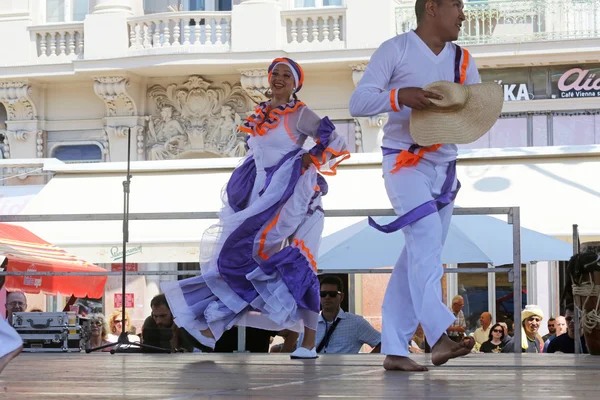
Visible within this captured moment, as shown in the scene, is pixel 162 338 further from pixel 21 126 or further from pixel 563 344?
pixel 21 126

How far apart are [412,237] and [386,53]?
79cm

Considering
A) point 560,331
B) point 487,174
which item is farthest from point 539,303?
point 560,331

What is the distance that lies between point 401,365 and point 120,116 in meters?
18.5

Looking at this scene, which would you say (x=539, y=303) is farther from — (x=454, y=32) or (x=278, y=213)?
(x=454, y=32)

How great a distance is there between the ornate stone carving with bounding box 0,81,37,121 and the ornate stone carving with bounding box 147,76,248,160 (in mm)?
2209

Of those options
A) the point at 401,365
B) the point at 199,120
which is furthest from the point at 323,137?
the point at 199,120

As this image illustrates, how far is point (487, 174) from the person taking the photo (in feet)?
48.8

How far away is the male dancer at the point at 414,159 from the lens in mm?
5387

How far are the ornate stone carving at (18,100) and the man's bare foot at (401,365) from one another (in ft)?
62.0

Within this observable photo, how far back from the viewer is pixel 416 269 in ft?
17.8

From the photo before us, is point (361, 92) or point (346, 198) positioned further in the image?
point (346, 198)

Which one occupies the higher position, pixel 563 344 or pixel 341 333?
pixel 341 333

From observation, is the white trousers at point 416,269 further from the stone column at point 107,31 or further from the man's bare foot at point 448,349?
the stone column at point 107,31

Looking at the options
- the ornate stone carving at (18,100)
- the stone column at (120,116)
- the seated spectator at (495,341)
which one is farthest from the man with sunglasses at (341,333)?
the ornate stone carving at (18,100)
